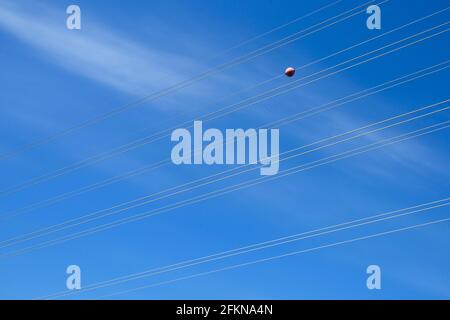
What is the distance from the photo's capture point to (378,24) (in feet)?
143
